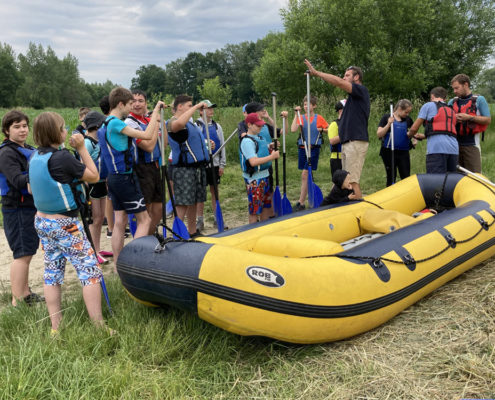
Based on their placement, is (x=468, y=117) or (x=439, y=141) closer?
(x=439, y=141)

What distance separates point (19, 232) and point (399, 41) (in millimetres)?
20249

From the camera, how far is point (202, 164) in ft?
14.2

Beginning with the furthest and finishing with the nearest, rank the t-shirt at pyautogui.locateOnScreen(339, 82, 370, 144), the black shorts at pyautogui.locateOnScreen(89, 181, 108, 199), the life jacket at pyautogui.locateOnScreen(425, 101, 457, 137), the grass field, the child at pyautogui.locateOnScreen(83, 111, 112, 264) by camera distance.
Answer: the life jacket at pyautogui.locateOnScreen(425, 101, 457, 137)
the t-shirt at pyautogui.locateOnScreen(339, 82, 370, 144)
the black shorts at pyautogui.locateOnScreen(89, 181, 108, 199)
the child at pyautogui.locateOnScreen(83, 111, 112, 264)
the grass field

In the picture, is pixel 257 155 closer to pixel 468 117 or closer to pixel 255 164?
pixel 255 164

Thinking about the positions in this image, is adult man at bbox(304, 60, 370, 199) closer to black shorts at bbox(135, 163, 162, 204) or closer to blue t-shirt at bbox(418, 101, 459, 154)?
blue t-shirt at bbox(418, 101, 459, 154)

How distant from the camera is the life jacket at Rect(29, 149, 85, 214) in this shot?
7.94 feet

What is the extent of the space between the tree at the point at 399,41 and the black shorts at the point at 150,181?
1599 centimetres

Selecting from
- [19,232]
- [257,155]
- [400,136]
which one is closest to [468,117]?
[400,136]

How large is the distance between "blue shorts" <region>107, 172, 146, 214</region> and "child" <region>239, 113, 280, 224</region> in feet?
4.13

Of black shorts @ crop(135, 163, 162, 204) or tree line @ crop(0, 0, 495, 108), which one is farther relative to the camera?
tree line @ crop(0, 0, 495, 108)

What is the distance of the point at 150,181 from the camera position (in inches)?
154

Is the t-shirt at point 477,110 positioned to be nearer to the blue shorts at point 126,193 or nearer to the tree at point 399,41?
the blue shorts at point 126,193

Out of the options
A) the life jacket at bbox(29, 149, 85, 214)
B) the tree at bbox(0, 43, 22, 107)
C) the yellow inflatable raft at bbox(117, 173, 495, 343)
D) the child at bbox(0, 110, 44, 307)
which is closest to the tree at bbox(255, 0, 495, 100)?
the yellow inflatable raft at bbox(117, 173, 495, 343)

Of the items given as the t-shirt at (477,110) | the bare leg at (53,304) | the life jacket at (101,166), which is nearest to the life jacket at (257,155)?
the life jacket at (101,166)
